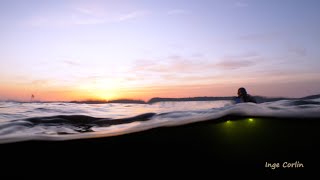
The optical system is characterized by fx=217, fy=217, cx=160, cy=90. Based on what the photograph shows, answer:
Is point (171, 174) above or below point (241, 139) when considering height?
below

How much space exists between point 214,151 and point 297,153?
19.8ft

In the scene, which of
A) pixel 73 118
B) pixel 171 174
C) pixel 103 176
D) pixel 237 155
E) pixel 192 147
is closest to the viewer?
pixel 73 118

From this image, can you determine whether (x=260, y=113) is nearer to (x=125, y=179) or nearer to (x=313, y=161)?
(x=313, y=161)

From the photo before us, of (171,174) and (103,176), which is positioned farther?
(171,174)

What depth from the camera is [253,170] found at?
554 inches

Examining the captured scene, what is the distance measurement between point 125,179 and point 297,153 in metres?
12.3

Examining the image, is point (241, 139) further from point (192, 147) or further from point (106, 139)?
point (106, 139)

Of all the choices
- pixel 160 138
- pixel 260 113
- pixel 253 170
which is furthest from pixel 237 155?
pixel 160 138

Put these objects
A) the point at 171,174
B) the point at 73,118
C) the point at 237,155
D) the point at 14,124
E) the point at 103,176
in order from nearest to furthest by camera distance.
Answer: the point at 14,124
the point at 73,118
the point at 103,176
the point at 171,174
the point at 237,155

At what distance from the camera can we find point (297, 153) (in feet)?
51.3

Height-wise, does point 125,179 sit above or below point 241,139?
below

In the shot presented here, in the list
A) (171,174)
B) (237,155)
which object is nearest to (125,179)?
(171,174)


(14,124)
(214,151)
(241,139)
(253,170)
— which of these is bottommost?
(253,170)

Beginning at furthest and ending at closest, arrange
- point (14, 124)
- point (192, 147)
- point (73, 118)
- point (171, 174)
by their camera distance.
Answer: point (192, 147)
point (171, 174)
point (73, 118)
point (14, 124)
